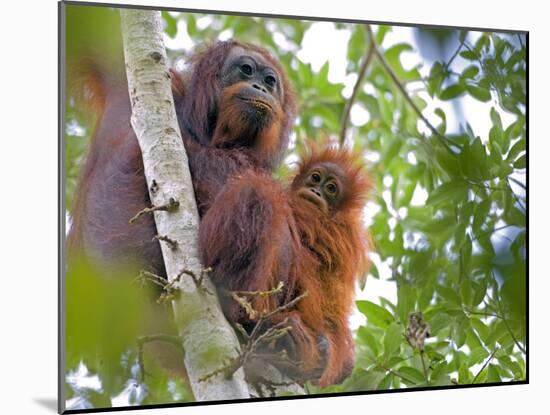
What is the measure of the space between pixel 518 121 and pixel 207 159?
6.19ft

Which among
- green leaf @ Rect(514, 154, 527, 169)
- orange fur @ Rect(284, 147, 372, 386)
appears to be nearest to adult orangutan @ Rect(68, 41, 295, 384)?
orange fur @ Rect(284, 147, 372, 386)

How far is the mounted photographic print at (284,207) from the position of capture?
12.8ft

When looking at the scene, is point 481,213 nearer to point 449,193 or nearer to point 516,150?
point 449,193

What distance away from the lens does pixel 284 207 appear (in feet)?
13.3

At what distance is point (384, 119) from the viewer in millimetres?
4762

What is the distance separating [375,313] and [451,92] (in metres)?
1.24

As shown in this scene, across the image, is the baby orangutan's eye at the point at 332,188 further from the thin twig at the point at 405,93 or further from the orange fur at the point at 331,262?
the thin twig at the point at 405,93

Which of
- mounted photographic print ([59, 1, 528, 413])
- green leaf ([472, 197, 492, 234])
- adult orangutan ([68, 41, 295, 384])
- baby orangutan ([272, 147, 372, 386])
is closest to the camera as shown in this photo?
mounted photographic print ([59, 1, 528, 413])

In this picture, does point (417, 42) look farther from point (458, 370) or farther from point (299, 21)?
point (458, 370)

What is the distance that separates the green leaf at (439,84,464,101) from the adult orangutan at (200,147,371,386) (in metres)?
0.72

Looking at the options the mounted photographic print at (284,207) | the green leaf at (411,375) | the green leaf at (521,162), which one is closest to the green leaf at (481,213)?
the mounted photographic print at (284,207)

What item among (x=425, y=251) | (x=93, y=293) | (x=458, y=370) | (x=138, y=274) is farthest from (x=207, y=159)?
(x=458, y=370)

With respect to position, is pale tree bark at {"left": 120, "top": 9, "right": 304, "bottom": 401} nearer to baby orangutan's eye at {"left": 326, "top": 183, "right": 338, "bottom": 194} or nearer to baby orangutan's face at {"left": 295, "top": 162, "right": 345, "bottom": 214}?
baby orangutan's face at {"left": 295, "top": 162, "right": 345, "bottom": 214}

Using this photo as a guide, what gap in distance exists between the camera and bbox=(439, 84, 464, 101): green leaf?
4.94m
